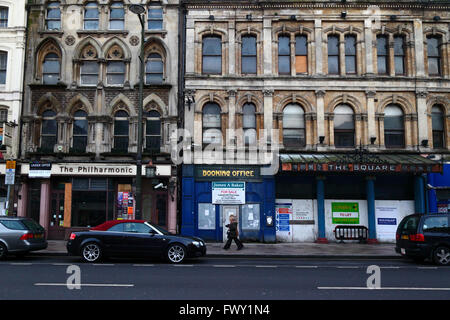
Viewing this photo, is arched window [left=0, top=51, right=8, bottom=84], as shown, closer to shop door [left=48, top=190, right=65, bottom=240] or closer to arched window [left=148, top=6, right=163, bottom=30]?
shop door [left=48, top=190, right=65, bottom=240]

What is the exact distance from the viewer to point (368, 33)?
19.3 metres

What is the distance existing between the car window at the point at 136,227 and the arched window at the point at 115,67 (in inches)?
394

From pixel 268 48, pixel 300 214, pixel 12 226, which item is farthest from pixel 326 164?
pixel 12 226

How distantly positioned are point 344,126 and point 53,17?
56.0 feet

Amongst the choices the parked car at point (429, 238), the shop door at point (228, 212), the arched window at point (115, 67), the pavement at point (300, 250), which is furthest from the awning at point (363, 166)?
the arched window at point (115, 67)

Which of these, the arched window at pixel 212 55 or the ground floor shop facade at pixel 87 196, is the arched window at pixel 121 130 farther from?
the arched window at pixel 212 55

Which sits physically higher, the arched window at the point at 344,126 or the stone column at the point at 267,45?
the stone column at the point at 267,45

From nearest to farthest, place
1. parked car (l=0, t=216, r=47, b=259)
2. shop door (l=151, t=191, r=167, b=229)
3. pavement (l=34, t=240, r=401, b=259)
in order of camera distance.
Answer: parked car (l=0, t=216, r=47, b=259) → pavement (l=34, t=240, r=401, b=259) → shop door (l=151, t=191, r=167, b=229)

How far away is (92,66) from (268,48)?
9.61m

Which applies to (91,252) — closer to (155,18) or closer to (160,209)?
(160,209)

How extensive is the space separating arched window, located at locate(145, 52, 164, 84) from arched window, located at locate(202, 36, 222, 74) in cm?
235

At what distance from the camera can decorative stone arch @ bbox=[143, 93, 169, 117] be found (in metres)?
19.2

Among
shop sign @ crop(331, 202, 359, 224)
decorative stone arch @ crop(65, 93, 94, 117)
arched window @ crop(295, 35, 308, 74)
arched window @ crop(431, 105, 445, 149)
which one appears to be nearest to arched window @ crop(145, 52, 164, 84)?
decorative stone arch @ crop(65, 93, 94, 117)

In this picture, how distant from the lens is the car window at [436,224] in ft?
39.8
